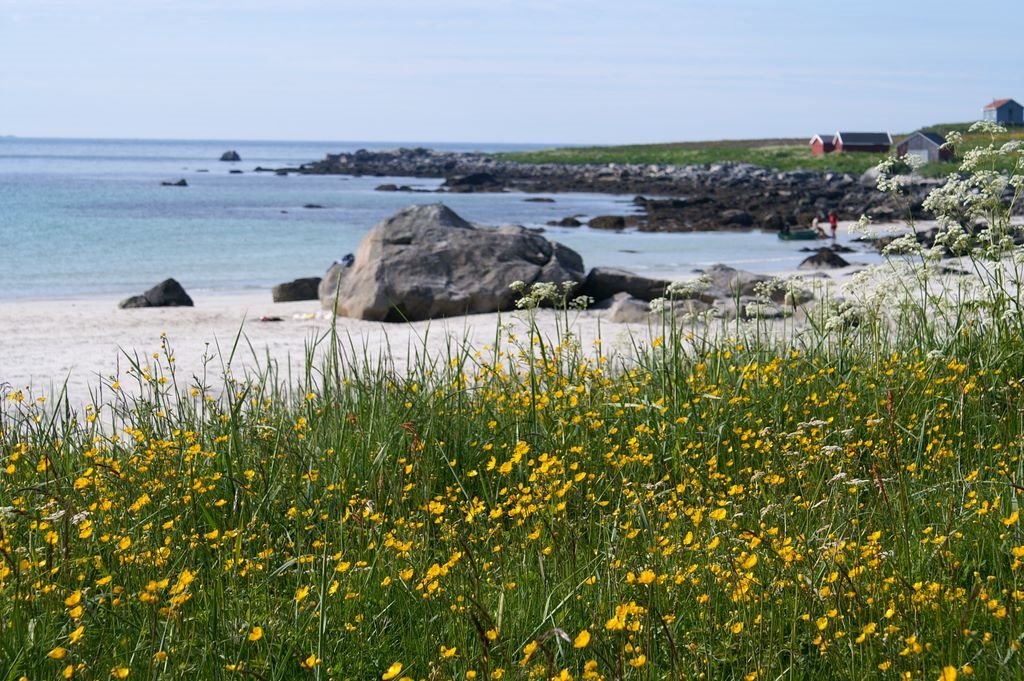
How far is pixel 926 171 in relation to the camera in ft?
182

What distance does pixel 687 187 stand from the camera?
6059 cm

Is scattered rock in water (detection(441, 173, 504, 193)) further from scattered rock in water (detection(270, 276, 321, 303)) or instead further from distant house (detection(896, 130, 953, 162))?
scattered rock in water (detection(270, 276, 321, 303))

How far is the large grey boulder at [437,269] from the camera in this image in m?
15.3

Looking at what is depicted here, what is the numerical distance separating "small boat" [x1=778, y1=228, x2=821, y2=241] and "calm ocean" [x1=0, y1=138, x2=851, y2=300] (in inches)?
16.6

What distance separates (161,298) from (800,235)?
2208cm

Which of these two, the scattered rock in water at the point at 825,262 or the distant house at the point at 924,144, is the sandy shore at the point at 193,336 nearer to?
the scattered rock in water at the point at 825,262

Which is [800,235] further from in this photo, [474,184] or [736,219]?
[474,184]

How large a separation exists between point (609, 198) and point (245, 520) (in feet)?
177

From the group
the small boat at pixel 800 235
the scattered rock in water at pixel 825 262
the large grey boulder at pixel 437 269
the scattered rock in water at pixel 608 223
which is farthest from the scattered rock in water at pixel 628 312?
the scattered rock in water at pixel 608 223

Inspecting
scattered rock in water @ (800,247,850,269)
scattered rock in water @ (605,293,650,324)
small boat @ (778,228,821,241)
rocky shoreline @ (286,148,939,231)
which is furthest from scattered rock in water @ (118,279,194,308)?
small boat @ (778,228,821,241)

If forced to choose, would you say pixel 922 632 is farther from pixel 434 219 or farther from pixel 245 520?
pixel 434 219

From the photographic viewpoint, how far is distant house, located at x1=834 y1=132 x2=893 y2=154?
276ft

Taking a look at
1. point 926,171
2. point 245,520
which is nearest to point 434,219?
point 245,520

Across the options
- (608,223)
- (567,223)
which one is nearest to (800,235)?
(608,223)
